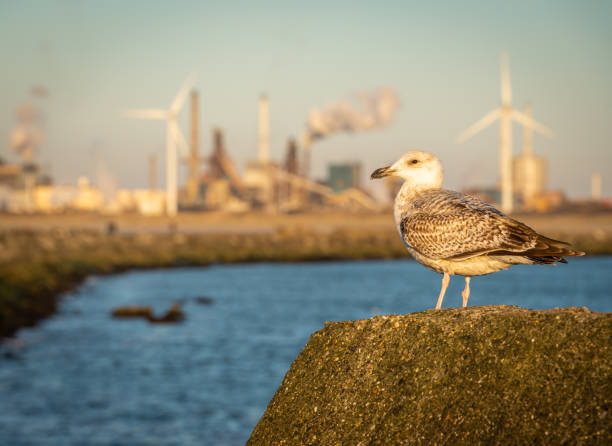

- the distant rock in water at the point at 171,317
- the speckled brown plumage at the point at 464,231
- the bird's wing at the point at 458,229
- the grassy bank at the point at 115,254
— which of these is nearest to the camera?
the speckled brown plumage at the point at 464,231

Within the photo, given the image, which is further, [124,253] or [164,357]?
[124,253]

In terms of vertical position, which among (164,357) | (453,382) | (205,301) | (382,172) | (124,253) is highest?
(382,172)

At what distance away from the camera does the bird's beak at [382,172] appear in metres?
6.54

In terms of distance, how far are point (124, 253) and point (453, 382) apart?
119 metres

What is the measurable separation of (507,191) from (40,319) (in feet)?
324

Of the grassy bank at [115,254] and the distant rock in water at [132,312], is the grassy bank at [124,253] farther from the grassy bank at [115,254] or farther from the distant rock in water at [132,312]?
the distant rock in water at [132,312]

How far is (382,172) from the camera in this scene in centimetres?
661

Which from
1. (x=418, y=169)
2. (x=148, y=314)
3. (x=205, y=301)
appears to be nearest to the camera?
(x=418, y=169)

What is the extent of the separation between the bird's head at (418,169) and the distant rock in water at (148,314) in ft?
234

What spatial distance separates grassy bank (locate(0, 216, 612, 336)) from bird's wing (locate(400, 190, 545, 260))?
53.3 m

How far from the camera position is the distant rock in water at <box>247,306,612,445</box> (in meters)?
4.08

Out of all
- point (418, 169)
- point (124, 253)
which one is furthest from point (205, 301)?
point (418, 169)

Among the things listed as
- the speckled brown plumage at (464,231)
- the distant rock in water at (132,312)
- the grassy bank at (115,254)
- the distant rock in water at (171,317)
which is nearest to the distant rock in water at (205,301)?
the distant rock in water at (171,317)

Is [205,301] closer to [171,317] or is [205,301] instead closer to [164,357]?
[171,317]
